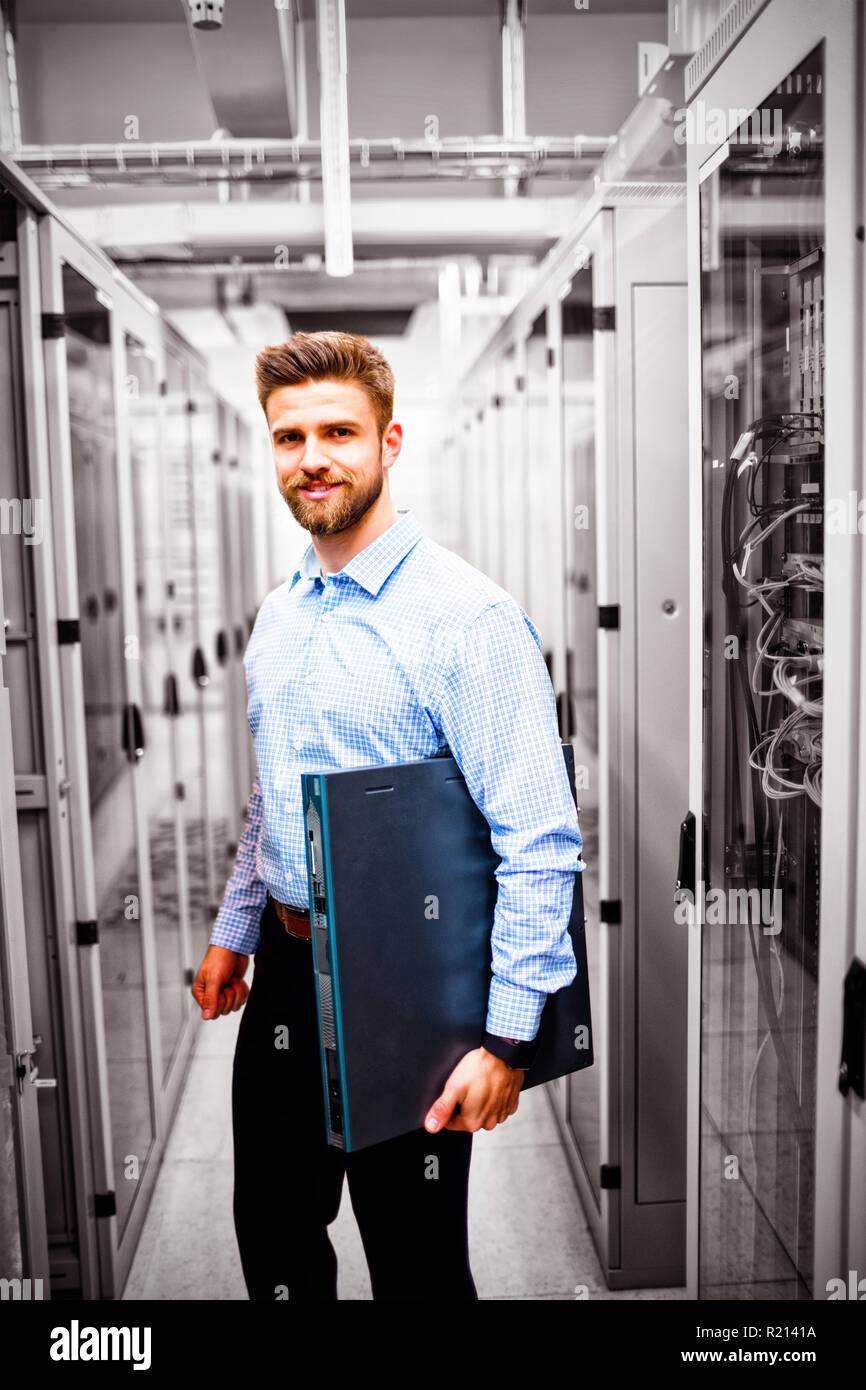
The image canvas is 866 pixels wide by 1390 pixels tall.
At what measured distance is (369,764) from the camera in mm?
1336

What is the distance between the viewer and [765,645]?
1.43 meters

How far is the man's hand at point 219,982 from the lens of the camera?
1.61 m

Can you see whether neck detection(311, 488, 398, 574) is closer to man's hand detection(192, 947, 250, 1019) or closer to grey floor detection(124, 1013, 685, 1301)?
man's hand detection(192, 947, 250, 1019)

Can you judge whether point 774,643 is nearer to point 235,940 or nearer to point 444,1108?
point 444,1108

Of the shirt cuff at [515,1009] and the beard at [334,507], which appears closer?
the shirt cuff at [515,1009]

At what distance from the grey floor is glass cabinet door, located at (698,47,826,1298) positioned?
570 mm

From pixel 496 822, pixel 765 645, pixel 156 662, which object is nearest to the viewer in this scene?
pixel 496 822

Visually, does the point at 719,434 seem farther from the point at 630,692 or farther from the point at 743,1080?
the point at 743,1080

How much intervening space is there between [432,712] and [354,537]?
0.29 m

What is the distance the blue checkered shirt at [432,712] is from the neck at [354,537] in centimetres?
4

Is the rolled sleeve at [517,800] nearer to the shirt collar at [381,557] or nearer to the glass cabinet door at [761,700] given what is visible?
the shirt collar at [381,557]

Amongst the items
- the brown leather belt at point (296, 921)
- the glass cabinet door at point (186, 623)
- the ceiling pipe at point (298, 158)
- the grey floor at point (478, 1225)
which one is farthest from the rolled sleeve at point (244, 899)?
the glass cabinet door at point (186, 623)

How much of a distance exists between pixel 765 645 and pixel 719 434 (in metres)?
0.33
